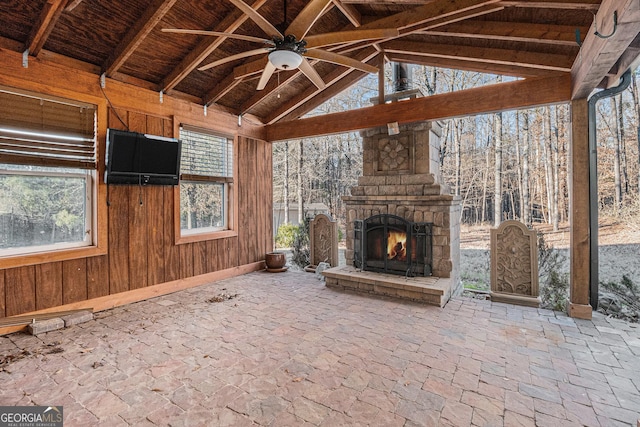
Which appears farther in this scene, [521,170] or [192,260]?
[521,170]

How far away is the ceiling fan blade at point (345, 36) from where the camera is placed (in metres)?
2.44

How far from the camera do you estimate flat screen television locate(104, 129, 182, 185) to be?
12.1 ft

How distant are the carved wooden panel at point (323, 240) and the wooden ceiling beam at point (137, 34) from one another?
3643mm

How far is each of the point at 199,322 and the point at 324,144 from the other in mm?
8621

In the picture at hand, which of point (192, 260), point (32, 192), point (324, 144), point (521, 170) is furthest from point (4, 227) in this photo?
point (521, 170)

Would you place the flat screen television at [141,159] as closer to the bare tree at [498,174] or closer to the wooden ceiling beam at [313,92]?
the wooden ceiling beam at [313,92]

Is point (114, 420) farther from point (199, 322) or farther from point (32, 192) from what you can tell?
point (32, 192)

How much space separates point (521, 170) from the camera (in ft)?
28.3

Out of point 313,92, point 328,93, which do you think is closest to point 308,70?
point 313,92

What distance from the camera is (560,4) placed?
2.59 metres

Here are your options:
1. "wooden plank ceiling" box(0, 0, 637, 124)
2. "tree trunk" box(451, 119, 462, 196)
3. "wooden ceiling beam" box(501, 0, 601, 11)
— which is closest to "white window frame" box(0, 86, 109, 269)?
"wooden plank ceiling" box(0, 0, 637, 124)

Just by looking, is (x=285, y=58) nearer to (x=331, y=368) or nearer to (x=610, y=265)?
(x=331, y=368)

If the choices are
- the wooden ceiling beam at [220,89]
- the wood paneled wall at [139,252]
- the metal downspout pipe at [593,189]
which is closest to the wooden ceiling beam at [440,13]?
the metal downspout pipe at [593,189]

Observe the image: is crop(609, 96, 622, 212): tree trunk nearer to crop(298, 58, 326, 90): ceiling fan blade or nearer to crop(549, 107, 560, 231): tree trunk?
crop(549, 107, 560, 231): tree trunk
